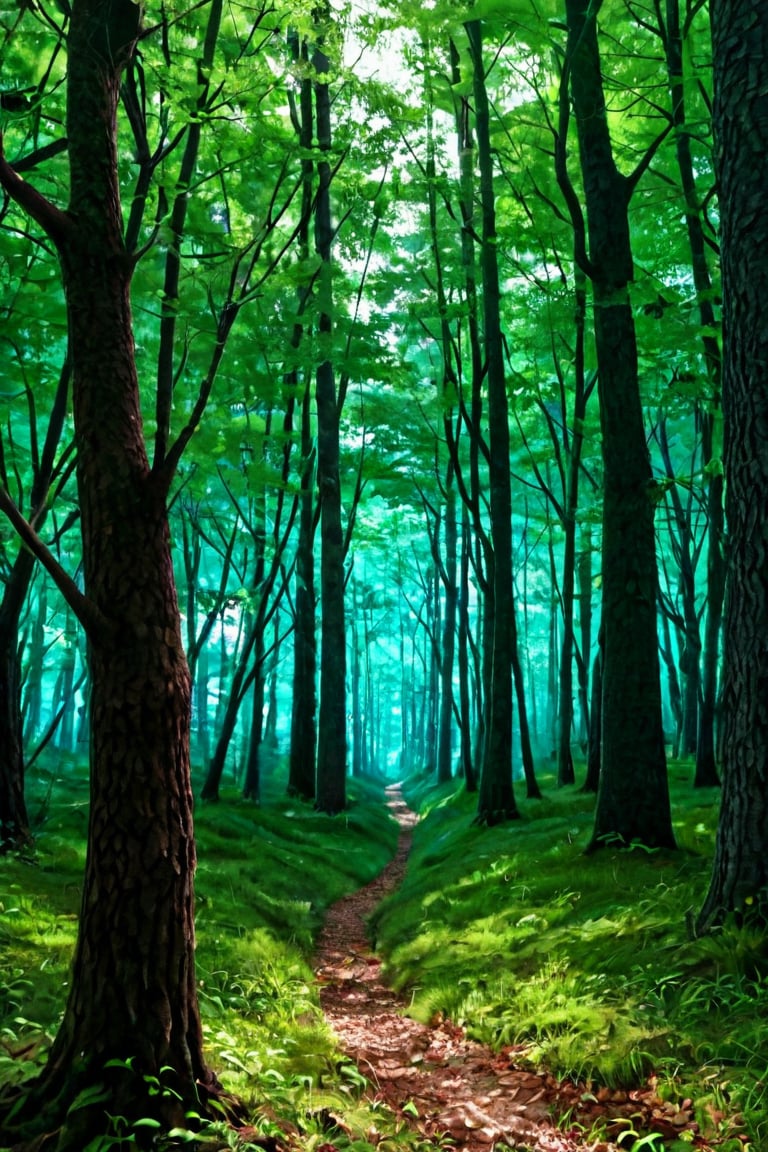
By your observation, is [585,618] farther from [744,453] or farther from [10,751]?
[744,453]

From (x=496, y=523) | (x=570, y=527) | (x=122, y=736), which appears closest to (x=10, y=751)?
(x=122, y=736)

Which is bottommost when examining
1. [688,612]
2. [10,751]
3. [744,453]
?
[10,751]

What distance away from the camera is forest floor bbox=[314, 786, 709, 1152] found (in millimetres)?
3451

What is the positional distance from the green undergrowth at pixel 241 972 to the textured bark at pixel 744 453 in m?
2.32

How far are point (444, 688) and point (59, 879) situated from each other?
15061 mm

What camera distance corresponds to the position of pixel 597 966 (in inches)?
194

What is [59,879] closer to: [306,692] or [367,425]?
[306,692]

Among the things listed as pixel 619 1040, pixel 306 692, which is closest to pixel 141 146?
pixel 619 1040

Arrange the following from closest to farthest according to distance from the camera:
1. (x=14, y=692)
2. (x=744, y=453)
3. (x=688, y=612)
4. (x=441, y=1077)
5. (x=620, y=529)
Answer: (x=441, y=1077)
(x=744, y=453)
(x=620, y=529)
(x=14, y=692)
(x=688, y=612)

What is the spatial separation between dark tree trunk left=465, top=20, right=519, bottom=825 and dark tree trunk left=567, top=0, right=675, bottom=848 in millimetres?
3403

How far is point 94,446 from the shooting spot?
3.17 meters

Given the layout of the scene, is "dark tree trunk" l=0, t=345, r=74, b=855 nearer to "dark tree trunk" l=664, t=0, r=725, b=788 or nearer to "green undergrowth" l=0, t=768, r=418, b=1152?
"green undergrowth" l=0, t=768, r=418, b=1152

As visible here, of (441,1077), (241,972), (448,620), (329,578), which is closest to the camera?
(441,1077)

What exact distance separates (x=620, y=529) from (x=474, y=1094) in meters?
5.01
